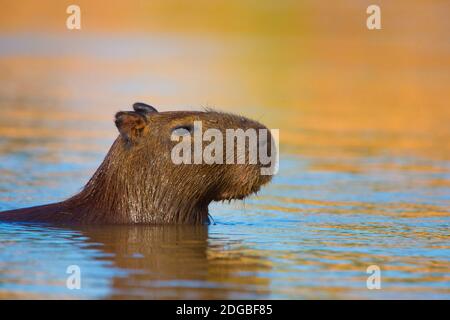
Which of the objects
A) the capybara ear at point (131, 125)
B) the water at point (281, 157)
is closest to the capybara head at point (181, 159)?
the capybara ear at point (131, 125)

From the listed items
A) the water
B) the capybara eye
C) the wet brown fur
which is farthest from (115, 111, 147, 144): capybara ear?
the water

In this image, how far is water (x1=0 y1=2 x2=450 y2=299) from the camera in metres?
9.66

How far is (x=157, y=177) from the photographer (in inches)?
454

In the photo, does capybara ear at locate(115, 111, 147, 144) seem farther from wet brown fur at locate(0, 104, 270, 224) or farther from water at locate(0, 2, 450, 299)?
water at locate(0, 2, 450, 299)

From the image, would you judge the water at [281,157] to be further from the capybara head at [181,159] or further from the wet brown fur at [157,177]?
the capybara head at [181,159]

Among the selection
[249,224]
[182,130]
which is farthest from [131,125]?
[249,224]

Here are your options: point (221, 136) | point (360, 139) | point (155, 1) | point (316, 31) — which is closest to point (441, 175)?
point (360, 139)

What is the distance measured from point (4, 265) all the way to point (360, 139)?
10.6 metres

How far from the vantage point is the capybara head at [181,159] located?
11.4 metres

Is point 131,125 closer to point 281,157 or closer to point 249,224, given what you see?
point 249,224

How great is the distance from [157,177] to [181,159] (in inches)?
11.8

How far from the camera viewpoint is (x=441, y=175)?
15.9 m

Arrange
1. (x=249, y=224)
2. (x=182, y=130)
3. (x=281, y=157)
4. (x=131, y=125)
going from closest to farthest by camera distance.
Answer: (x=131, y=125)
(x=182, y=130)
(x=249, y=224)
(x=281, y=157)

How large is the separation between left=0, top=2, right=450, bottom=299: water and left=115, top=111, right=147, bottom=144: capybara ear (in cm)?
93
